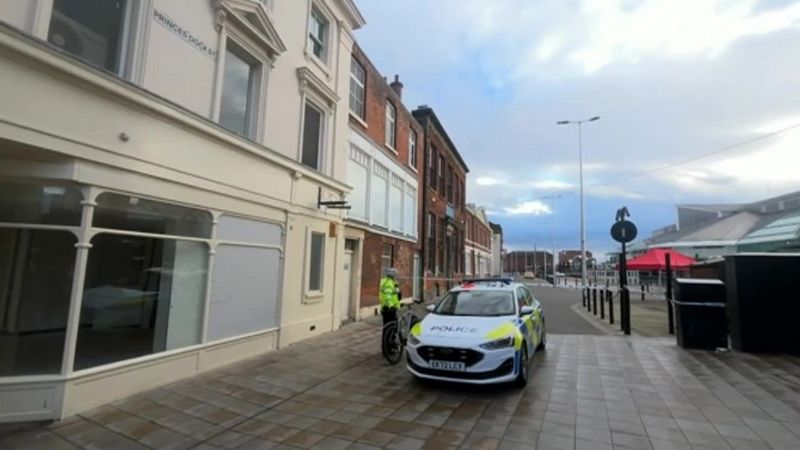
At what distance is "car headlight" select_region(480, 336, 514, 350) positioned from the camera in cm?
587

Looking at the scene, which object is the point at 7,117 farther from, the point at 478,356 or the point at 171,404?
the point at 478,356

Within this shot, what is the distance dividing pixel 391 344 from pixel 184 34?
20.7 ft

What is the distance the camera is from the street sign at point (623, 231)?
1138cm

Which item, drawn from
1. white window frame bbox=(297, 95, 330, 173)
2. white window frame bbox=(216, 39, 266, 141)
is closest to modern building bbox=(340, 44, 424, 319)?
white window frame bbox=(297, 95, 330, 173)


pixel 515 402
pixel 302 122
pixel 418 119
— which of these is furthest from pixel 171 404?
Result: pixel 418 119

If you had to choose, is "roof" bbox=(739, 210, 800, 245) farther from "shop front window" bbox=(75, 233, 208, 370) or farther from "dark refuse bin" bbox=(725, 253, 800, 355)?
"shop front window" bbox=(75, 233, 208, 370)

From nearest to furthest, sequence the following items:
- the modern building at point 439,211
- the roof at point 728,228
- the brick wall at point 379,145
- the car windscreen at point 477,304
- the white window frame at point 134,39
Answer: the white window frame at point 134,39
the car windscreen at point 477,304
the brick wall at point 379,145
the modern building at point 439,211
the roof at point 728,228

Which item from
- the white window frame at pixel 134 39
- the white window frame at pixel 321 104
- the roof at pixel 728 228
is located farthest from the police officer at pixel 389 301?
the roof at pixel 728 228

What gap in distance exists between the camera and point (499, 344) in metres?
5.93

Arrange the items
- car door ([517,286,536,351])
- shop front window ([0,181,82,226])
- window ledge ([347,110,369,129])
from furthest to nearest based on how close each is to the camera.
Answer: window ledge ([347,110,369,129]) → car door ([517,286,536,351]) → shop front window ([0,181,82,226])

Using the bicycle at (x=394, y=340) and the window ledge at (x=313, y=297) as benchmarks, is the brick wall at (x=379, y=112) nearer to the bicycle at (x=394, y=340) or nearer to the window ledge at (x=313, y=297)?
the window ledge at (x=313, y=297)

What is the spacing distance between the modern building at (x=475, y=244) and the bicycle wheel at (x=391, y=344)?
26479 mm

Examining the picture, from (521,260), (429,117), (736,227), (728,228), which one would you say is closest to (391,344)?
(429,117)

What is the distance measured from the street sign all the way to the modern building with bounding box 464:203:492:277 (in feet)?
73.6
